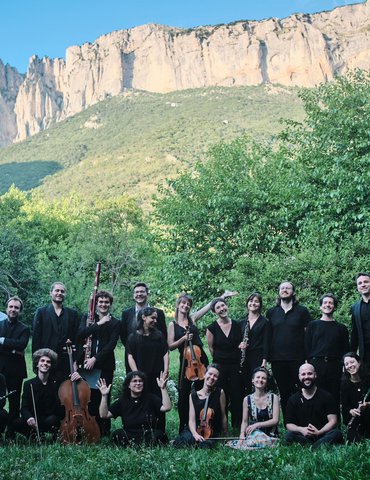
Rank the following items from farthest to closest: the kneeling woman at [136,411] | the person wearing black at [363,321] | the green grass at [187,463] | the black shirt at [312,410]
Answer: the person wearing black at [363,321], the kneeling woman at [136,411], the black shirt at [312,410], the green grass at [187,463]

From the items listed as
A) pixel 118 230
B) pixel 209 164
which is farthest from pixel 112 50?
pixel 209 164

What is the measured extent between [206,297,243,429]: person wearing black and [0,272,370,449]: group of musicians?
14mm

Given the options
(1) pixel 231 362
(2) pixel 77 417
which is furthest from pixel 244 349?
(2) pixel 77 417

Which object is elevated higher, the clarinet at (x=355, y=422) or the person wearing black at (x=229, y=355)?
the person wearing black at (x=229, y=355)

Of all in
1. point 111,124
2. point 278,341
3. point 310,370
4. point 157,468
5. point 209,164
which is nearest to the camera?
point 157,468

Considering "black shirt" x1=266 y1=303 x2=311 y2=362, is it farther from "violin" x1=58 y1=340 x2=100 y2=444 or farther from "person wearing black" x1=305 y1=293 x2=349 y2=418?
"violin" x1=58 y1=340 x2=100 y2=444

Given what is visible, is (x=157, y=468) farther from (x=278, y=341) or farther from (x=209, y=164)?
(x=209, y=164)

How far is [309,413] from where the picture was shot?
7.75m

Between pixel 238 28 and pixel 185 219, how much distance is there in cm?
13176

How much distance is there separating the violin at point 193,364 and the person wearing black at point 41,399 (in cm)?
173

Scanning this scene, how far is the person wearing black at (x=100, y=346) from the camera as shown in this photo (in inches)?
342

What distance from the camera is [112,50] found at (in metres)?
161

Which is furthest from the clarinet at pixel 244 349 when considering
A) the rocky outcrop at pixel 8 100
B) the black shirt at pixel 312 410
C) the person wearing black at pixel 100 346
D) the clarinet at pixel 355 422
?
the rocky outcrop at pixel 8 100

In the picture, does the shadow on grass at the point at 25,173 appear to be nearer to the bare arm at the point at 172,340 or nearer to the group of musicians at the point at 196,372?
the group of musicians at the point at 196,372
